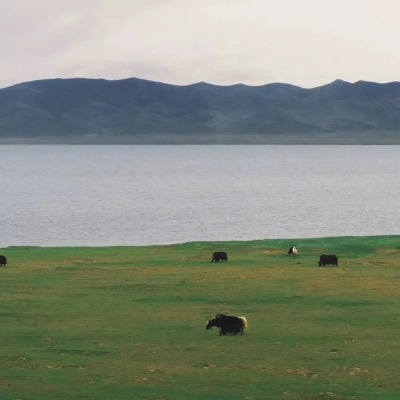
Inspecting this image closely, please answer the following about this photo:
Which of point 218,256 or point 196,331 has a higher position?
point 218,256

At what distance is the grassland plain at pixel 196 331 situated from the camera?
21.1 meters

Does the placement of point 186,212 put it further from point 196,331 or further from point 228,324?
point 228,324

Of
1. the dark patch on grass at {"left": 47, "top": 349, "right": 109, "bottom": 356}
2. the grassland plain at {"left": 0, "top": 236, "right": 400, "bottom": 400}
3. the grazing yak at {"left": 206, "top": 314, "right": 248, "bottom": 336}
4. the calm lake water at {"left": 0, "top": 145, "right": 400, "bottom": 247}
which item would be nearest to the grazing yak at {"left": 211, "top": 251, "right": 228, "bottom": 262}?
the grassland plain at {"left": 0, "top": 236, "right": 400, "bottom": 400}

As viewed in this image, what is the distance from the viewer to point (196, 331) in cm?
2780

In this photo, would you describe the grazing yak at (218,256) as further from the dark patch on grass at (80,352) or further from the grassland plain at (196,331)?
the dark patch on grass at (80,352)

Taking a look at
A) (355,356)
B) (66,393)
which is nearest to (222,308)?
(355,356)

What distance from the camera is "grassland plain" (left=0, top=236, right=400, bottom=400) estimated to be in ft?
69.4

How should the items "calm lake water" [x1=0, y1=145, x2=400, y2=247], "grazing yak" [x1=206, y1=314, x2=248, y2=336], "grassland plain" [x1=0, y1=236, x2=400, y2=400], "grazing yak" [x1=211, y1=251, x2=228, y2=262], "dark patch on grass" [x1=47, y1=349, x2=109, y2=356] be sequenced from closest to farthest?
1. "grassland plain" [x1=0, y1=236, x2=400, y2=400]
2. "dark patch on grass" [x1=47, y1=349, x2=109, y2=356]
3. "grazing yak" [x1=206, y1=314, x2=248, y2=336]
4. "grazing yak" [x1=211, y1=251, x2=228, y2=262]
5. "calm lake water" [x1=0, y1=145, x2=400, y2=247]

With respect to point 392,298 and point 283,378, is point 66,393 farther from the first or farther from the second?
point 392,298

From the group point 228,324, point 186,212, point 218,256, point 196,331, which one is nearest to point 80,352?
point 196,331

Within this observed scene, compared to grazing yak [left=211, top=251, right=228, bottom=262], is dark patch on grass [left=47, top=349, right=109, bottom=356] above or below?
below

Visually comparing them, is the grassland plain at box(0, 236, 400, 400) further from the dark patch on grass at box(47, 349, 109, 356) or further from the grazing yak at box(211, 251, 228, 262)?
the grazing yak at box(211, 251, 228, 262)

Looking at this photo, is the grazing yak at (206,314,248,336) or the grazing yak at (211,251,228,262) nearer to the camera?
the grazing yak at (206,314,248,336)

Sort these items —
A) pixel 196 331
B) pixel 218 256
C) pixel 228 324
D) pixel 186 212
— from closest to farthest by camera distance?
pixel 228 324, pixel 196 331, pixel 218 256, pixel 186 212
